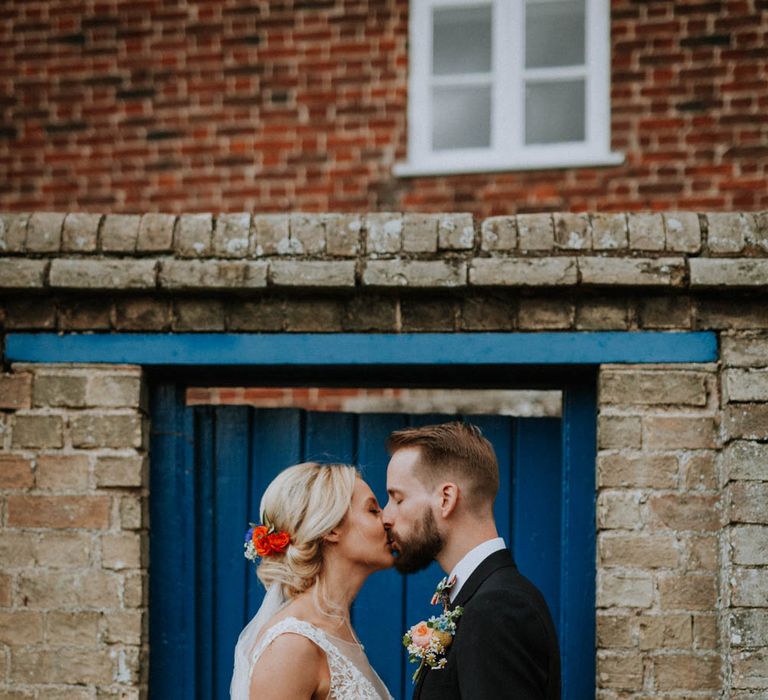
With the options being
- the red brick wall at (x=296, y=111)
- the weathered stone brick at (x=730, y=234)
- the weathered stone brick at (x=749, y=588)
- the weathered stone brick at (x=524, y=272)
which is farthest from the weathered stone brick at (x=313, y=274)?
→ the red brick wall at (x=296, y=111)

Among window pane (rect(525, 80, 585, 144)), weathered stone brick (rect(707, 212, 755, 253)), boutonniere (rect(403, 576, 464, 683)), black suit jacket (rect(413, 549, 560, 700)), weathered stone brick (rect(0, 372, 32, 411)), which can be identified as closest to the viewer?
black suit jacket (rect(413, 549, 560, 700))

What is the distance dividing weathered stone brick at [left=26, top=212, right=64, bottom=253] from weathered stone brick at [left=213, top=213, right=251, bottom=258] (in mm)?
611

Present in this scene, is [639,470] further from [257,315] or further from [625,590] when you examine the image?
[257,315]

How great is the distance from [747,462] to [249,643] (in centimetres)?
181

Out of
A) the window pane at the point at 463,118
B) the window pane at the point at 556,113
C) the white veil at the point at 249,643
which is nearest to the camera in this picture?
the white veil at the point at 249,643

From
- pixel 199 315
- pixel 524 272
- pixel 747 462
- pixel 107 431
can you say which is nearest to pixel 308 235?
pixel 199 315

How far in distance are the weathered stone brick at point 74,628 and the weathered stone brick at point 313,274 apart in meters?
1.40

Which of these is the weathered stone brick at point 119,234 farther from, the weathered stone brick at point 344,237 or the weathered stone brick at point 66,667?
the weathered stone brick at point 66,667

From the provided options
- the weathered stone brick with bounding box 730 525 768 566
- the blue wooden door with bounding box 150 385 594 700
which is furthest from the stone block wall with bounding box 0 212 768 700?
the blue wooden door with bounding box 150 385 594 700

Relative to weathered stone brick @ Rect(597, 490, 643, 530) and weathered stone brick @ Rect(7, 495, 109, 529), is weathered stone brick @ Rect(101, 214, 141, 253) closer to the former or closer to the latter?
weathered stone brick @ Rect(7, 495, 109, 529)

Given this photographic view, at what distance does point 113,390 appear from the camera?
3.60 meters

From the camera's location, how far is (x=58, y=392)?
361 cm

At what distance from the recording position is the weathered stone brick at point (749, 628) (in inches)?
127

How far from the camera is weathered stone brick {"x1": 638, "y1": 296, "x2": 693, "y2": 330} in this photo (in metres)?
3.43
